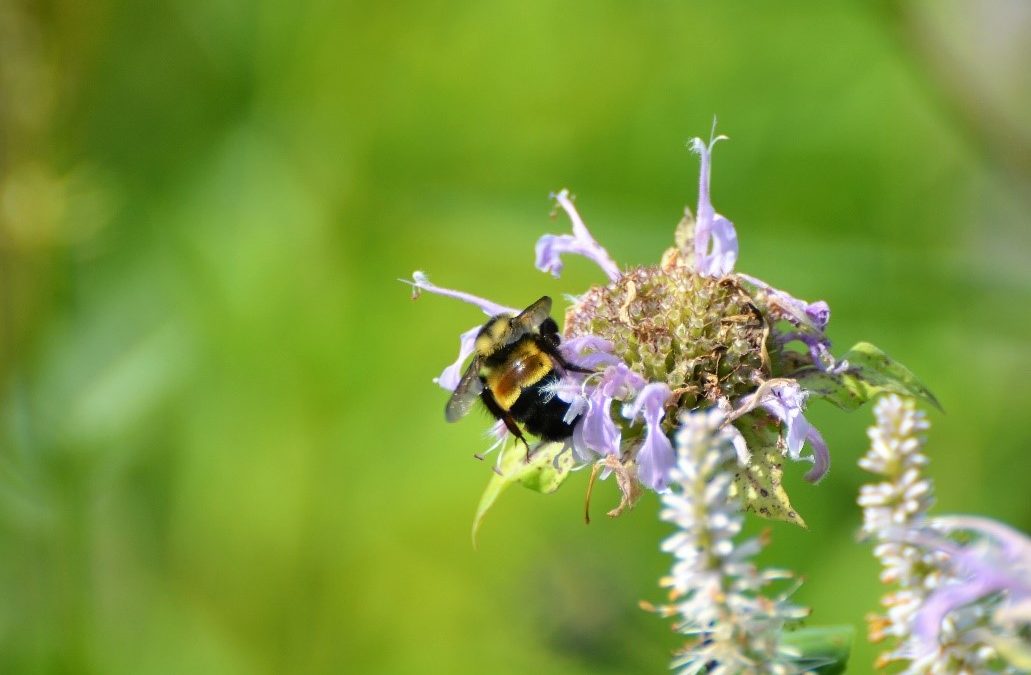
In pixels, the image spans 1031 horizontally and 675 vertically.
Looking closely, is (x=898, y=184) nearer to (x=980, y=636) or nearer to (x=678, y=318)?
(x=678, y=318)

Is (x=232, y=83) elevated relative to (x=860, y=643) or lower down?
elevated

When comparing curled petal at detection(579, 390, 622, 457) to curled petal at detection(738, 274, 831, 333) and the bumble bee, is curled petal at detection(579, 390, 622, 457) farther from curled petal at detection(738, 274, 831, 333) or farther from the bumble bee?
curled petal at detection(738, 274, 831, 333)

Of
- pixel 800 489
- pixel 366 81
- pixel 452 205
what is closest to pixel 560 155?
pixel 452 205

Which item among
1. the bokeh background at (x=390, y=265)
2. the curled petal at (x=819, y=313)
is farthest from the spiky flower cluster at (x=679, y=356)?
the bokeh background at (x=390, y=265)

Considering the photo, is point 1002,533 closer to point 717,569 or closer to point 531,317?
point 717,569

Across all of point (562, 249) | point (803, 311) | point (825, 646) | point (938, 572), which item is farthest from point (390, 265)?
point (938, 572)

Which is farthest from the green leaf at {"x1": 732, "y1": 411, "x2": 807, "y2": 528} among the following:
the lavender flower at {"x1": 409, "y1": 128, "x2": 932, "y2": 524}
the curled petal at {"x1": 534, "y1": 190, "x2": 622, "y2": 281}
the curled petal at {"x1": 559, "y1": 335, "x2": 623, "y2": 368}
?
the curled petal at {"x1": 534, "y1": 190, "x2": 622, "y2": 281}

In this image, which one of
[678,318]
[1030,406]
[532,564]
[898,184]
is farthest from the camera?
[898,184]
